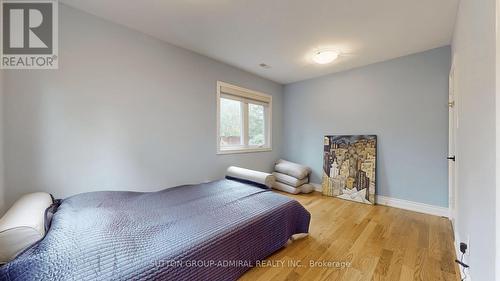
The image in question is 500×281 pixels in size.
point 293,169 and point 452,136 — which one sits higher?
point 452,136

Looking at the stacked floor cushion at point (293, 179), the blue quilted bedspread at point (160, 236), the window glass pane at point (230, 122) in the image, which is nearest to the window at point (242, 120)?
the window glass pane at point (230, 122)

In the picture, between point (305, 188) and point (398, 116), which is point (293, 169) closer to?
point (305, 188)

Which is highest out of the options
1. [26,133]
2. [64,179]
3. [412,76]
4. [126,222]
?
[412,76]

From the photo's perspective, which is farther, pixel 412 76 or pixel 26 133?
pixel 412 76

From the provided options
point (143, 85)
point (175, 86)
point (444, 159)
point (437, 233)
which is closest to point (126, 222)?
point (143, 85)

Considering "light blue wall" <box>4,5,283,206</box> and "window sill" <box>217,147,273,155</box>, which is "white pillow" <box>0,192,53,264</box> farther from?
"window sill" <box>217,147,273,155</box>

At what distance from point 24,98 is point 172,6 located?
1.56m

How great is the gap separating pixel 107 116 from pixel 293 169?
312 cm

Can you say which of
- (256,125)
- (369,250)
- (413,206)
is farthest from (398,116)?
(256,125)

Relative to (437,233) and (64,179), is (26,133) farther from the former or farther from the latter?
(437,233)

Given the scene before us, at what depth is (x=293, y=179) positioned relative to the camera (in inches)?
155

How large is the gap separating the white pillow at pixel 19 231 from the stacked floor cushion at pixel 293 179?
333 centimetres

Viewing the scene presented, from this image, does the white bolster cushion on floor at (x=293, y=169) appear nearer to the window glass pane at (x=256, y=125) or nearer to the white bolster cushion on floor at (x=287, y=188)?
the white bolster cushion on floor at (x=287, y=188)

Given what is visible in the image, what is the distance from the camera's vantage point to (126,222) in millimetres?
1521
